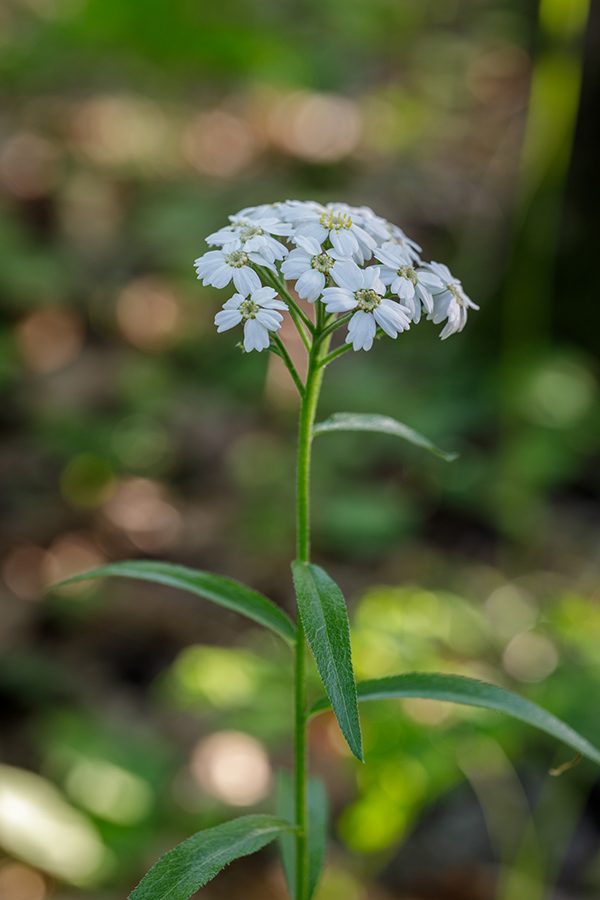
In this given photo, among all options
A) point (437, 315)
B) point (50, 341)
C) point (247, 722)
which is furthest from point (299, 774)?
point (50, 341)

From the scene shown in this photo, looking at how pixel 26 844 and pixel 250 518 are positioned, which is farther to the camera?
pixel 250 518

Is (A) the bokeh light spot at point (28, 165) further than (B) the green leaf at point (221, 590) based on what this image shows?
Yes

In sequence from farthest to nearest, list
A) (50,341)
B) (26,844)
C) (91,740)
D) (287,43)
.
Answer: (287,43) < (50,341) < (91,740) < (26,844)

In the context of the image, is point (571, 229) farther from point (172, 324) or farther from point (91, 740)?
point (91, 740)

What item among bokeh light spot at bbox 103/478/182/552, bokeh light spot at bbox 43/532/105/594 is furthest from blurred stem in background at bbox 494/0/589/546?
bokeh light spot at bbox 43/532/105/594

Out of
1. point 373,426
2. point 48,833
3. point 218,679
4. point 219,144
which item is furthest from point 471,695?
point 219,144

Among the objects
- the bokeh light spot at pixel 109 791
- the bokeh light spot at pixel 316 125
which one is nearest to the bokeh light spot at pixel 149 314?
the bokeh light spot at pixel 316 125

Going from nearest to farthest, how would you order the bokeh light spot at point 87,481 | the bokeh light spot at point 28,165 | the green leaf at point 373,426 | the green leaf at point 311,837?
the green leaf at point 373,426
the green leaf at point 311,837
the bokeh light spot at point 87,481
the bokeh light spot at point 28,165

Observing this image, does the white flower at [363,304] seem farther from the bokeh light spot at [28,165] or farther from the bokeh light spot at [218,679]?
the bokeh light spot at [28,165]
